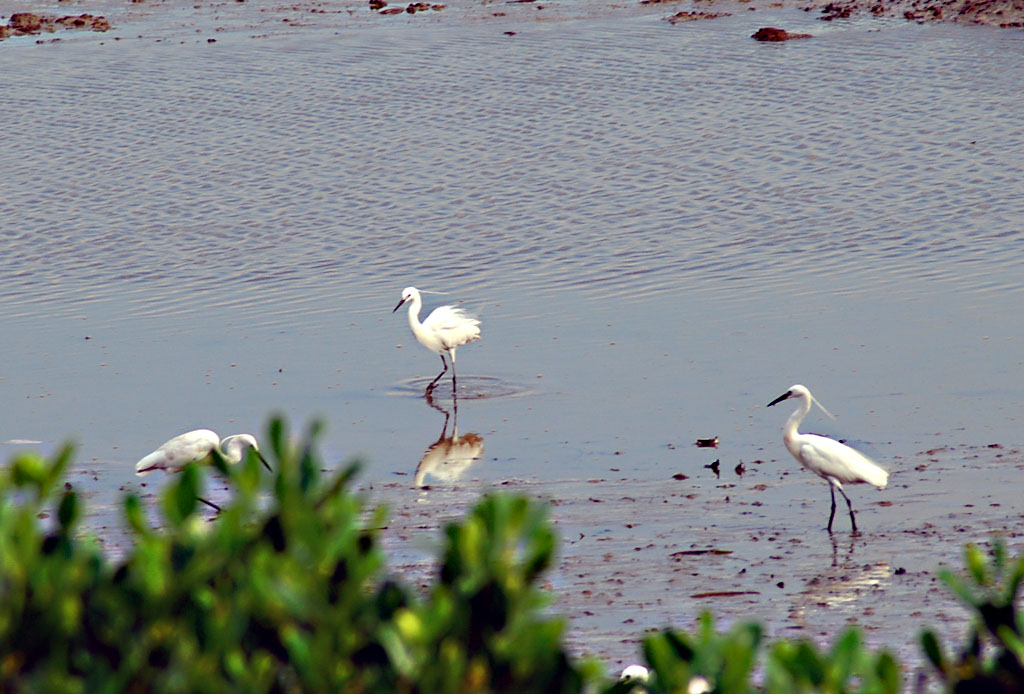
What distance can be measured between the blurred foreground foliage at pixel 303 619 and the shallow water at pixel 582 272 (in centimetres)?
473

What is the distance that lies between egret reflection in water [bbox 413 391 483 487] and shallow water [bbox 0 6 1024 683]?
3.8 inches

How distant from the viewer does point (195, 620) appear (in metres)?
3.07

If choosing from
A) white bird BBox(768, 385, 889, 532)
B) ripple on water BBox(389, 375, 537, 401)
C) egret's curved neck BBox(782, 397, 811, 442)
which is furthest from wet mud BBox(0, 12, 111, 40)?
white bird BBox(768, 385, 889, 532)

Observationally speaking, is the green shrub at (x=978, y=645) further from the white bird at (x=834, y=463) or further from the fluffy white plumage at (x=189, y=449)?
the fluffy white plumage at (x=189, y=449)

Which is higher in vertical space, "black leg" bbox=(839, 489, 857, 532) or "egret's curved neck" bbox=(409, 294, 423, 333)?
"black leg" bbox=(839, 489, 857, 532)

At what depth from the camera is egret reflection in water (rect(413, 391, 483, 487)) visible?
11.8m

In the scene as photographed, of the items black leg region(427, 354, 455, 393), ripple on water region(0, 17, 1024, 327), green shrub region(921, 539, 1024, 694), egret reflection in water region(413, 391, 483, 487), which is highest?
green shrub region(921, 539, 1024, 694)

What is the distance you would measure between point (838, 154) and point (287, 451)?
910 inches

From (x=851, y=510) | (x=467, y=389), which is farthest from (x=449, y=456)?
(x=851, y=510)

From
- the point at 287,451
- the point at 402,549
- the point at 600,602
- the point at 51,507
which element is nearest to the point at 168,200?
the point at 51,507

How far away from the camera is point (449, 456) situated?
1241 cm

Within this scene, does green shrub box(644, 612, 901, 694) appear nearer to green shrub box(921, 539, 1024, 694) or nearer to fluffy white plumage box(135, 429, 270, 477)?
green shrub box(921, 539, 1024, 694)

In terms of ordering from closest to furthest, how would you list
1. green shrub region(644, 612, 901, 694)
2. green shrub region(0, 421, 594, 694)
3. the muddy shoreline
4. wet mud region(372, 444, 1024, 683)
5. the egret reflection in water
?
green shrub region(0, 421, 594, 694) < green shrub region(644, 612, 901, 694) < wet mud region(372, 444, 1024, 683) < the egret reflection in water < the muddy shoreline

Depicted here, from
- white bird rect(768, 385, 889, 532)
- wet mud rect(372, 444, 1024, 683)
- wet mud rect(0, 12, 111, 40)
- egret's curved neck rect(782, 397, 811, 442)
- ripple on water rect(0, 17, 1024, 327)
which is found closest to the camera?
wet mud rect(372, 444, 1024, 683)
